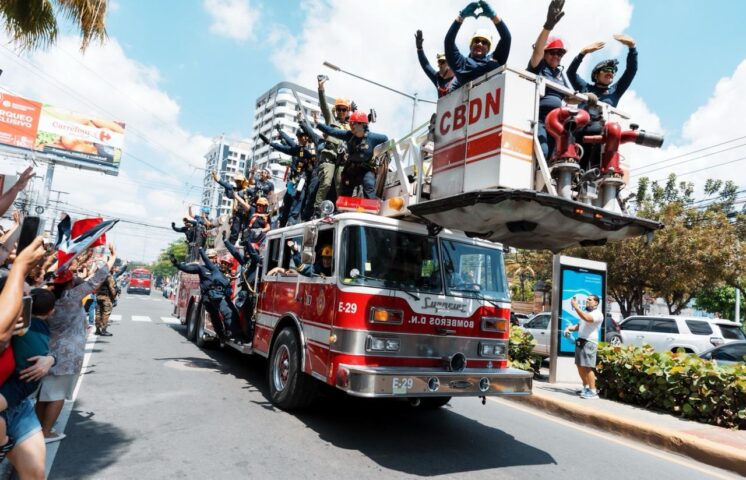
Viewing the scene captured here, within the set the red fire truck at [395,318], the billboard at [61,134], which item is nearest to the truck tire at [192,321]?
the red fire truck at [395,318]

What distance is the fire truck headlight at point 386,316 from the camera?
513cm

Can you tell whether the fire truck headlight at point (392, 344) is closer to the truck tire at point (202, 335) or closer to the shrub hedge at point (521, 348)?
the shrub hedge at point (521, 348)

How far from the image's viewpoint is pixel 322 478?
416 cm

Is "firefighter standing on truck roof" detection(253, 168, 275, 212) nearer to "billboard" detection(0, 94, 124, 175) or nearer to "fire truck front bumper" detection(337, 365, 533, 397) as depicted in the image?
"fire truck front bumper" detection(337, 365, 533, 397)

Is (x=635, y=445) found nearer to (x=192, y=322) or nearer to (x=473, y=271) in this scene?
(x=473, y=271)

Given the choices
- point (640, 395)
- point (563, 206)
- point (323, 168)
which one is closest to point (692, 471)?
point (640, 395)

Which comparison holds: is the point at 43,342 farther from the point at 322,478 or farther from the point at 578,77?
the point at 578,77

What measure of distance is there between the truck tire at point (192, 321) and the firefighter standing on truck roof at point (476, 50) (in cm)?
881

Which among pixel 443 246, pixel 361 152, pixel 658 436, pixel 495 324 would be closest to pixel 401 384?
pixel 495 324

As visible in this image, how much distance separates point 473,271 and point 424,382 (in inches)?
68.7

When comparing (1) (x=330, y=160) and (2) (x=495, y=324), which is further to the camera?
(1) (x=330, y=160)

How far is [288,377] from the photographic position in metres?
6.02

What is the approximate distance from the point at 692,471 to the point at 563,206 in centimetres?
336

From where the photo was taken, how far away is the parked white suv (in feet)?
45.4
